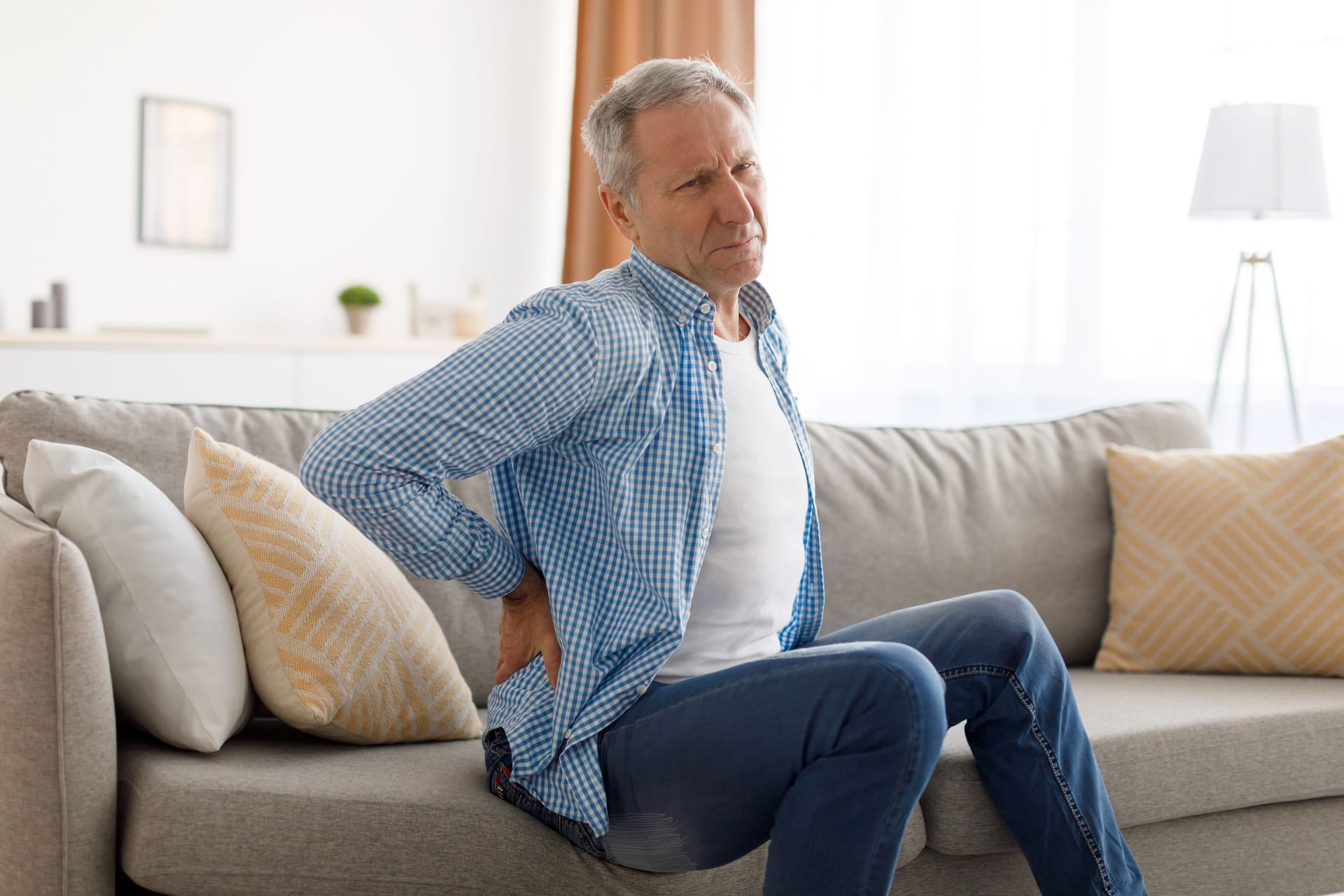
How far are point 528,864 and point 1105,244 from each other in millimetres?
2983

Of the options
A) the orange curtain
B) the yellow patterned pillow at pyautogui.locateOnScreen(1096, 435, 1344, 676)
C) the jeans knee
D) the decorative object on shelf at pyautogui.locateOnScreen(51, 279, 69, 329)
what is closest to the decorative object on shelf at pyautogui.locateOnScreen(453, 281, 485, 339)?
the orange curtain

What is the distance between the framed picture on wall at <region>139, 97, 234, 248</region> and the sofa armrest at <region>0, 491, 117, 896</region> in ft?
10.1

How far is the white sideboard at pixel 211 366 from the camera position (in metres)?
3.37

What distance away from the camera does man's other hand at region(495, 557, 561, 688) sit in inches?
54.2

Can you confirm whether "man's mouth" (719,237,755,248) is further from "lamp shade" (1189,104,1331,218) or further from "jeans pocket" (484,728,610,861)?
"lamp shade" (1189,104,1331,218)

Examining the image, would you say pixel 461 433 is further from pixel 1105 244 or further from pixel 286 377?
pixel 1105 244

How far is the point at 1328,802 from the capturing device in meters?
1.86

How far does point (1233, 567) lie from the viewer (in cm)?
209

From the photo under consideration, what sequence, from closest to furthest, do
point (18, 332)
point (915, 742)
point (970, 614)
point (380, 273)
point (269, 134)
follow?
point (915, 742) → point (970, 614) → point (18, 332) → point (269, 134) → point (380, 273)

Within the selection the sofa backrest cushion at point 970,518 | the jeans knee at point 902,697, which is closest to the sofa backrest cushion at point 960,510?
the sofa backrest cushion at point 970,518

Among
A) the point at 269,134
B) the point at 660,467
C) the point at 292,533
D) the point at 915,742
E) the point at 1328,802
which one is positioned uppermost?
the point at 269,134

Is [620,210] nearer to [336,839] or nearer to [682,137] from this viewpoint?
[682,137]

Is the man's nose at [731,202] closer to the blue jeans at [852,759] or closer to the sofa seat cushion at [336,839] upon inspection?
the blue jeans at [852,759]

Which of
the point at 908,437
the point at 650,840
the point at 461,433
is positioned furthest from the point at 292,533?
the point at 908,437
